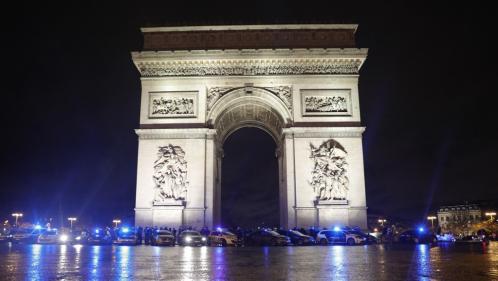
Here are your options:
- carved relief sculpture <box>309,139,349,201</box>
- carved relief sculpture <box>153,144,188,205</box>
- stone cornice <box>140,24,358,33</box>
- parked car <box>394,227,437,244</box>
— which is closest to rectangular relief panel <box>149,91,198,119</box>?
carved relief sculpture <box>153,144,188,205</box>

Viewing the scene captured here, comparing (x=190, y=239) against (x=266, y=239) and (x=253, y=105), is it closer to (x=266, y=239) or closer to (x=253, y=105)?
(x=266, y=239)

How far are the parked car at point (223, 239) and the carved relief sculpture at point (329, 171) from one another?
5.80 meters

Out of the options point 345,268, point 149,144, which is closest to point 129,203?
point 149,144

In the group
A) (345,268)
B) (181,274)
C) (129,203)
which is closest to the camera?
(181,274)

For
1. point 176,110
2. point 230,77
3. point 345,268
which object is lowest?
point 345,268

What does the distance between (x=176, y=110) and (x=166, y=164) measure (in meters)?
3.25

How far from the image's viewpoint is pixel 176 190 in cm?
2448

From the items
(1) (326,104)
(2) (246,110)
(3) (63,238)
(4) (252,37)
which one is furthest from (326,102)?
Answer: (3) (63,238)

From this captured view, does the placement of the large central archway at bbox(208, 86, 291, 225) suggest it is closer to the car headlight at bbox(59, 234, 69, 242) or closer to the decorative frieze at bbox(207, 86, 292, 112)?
the decorative frieze at bbox(207, 86, 292, 112)

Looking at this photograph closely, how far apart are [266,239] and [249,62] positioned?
34.9 ft

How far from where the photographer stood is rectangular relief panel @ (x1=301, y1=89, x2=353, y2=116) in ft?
83.9

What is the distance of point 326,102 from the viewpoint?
2575 cm

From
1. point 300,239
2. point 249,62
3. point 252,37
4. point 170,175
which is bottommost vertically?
point 300,239

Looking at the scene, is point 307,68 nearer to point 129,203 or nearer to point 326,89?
point 326,89
